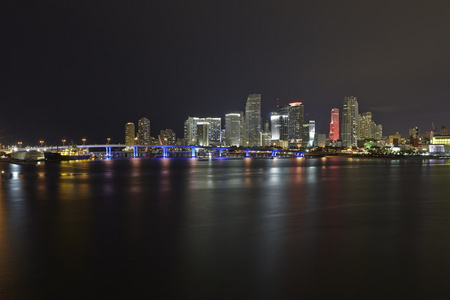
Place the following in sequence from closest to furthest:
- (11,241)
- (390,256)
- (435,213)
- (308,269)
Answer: (308,269), (390,256), (11,241), (435,213)

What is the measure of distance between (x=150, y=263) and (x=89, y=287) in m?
1.84

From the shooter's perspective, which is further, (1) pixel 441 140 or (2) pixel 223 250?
(1) pixel 441 140

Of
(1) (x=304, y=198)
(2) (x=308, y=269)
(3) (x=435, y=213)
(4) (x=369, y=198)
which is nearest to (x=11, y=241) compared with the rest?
(2) (x=308, y=269)

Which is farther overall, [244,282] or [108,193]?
[108,193]

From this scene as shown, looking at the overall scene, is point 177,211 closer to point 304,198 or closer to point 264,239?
point 264,239

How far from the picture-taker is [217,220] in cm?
1545

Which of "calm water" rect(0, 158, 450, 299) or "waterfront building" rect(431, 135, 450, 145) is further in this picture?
"waterfront building" rect(431, 135, 450, 145)

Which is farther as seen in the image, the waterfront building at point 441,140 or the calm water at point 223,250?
the waterfront building at point 441,140

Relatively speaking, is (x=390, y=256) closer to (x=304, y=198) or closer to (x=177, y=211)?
(x=177, y=211)

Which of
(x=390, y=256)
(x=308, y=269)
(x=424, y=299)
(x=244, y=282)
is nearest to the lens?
(x=424, y=299)

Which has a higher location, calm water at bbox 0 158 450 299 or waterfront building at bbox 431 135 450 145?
waterfront building at bbox 431 135 450 145

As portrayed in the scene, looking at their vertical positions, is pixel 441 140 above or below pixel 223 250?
above

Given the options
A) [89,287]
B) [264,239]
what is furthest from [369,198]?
[89,287]

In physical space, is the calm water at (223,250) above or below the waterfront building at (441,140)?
below
